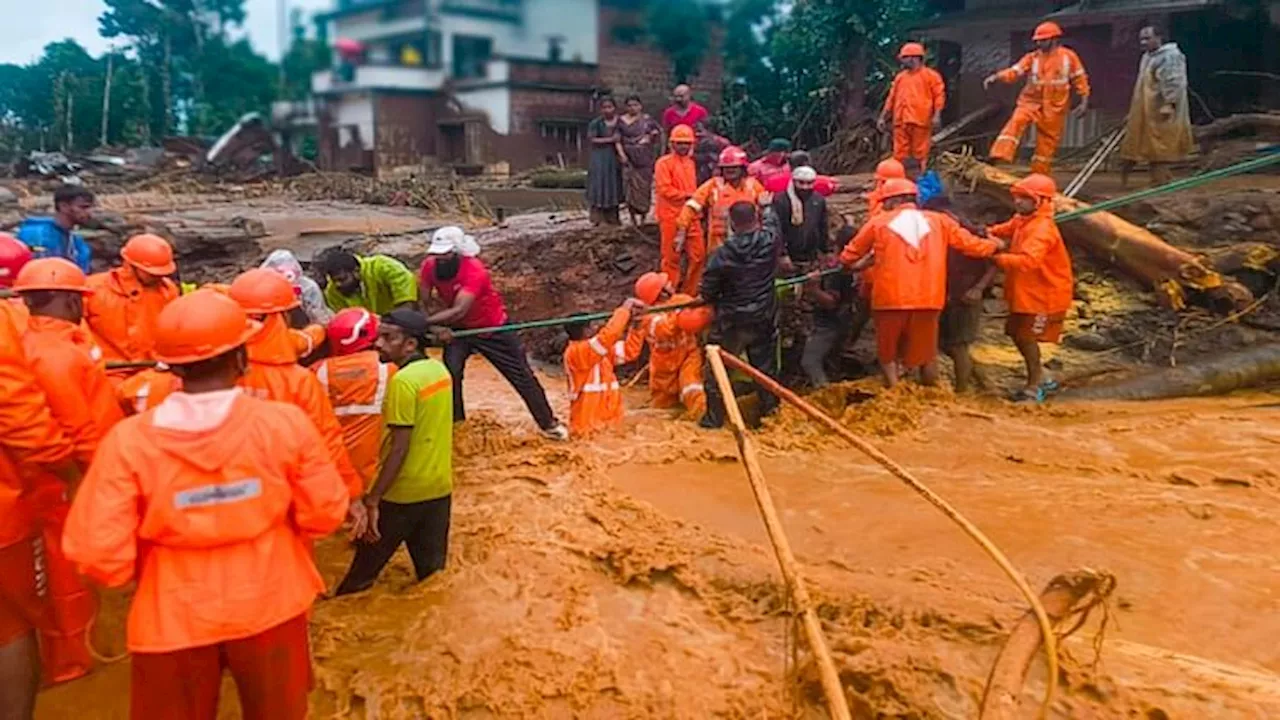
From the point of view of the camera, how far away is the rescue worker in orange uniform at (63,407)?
137 inches

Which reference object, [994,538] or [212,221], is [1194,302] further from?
[212,221]

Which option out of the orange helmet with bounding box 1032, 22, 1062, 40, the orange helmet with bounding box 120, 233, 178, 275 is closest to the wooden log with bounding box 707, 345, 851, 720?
the orange helmet with bounding box 120, 233, 178, 275

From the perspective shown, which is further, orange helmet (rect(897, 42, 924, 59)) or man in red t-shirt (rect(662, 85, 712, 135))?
orange helmet (rect(897, 42, 924, 59))

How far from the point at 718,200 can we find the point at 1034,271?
8.59 ft

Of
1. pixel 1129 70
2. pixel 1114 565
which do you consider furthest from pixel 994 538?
pixel 1129 70

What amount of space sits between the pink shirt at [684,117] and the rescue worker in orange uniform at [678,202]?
101 millimetres

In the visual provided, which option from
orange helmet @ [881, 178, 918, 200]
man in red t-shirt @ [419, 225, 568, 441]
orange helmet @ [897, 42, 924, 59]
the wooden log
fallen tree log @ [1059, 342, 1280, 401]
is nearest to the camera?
the wooden log

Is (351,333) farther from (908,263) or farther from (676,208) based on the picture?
(676,208)

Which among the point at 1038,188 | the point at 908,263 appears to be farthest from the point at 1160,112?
the point at 908,263

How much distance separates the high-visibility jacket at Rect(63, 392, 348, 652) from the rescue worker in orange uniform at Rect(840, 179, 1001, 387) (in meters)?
4.94

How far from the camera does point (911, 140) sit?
403 inches

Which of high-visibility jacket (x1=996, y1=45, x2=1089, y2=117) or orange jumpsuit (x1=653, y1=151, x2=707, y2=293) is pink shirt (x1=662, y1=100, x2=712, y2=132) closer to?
orange jumpsuit (x1=653, y1=151, x2=707, y2=293)

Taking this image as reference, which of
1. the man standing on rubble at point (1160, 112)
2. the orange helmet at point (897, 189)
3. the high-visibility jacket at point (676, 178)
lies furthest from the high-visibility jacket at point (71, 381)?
the man standing on rubble at point (1160, 112)

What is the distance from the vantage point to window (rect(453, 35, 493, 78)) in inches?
59.5
